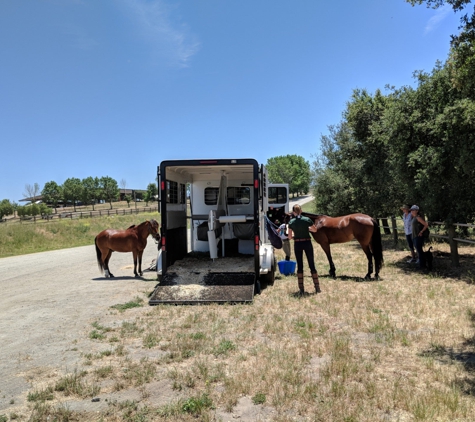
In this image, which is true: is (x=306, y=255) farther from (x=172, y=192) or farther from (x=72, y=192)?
(x=72, y=192)

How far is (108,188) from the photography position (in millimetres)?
95938

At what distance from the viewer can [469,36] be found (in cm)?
552

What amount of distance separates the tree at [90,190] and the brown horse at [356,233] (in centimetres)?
7883

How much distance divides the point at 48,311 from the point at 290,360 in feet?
16.7

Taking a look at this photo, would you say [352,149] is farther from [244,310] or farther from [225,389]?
[225,389]

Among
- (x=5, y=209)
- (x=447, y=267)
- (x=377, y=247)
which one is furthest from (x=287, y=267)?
(x=5, y=209)

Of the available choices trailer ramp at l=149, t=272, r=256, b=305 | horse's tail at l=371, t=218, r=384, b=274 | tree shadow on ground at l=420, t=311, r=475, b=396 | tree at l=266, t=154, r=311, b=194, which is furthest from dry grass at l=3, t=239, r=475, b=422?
tree at l=266, t=154, r=311, b=194

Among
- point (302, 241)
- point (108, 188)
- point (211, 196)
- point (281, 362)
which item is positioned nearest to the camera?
point (281, 362)

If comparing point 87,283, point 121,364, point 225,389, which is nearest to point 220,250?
point 87,283

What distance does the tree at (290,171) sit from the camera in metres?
71.9

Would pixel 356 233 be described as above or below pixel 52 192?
below

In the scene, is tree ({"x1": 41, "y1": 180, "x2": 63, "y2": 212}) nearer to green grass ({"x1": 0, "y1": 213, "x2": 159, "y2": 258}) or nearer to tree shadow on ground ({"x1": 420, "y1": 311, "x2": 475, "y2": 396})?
green grass ({"x1": 0, "y1": 213, "x2": 159, "y2": 258})

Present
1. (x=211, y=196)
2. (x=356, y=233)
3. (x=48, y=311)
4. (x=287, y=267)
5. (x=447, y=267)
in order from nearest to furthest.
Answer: (x=48, y=311)
(x=356, y=233)
(x=287, y=267)
(x=447, y=267)
(x=211, y=196)

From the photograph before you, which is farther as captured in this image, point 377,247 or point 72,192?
point 72,192
